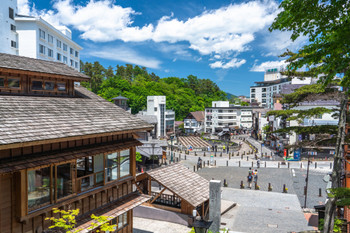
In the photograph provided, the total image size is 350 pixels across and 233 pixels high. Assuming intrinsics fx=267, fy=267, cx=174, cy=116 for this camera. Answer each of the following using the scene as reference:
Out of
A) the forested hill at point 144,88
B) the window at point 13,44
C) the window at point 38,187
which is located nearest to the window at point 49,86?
the window at point 38,187

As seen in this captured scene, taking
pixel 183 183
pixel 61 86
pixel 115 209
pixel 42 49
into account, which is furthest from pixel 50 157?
pixel 42 49

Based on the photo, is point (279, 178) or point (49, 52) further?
point (49, 52)

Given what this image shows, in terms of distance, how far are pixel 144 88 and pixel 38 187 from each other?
8151 cm

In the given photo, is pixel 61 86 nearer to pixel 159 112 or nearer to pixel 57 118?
pixel 57 118

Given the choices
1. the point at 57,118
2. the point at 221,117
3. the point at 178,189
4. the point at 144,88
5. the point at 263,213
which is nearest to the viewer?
the point at 57,118

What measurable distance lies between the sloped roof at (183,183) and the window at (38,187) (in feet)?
32.8

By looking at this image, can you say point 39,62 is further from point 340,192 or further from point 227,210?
point 227,210

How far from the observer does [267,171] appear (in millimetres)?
38062

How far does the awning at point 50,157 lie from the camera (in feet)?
26.0

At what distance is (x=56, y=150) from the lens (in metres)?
9.68

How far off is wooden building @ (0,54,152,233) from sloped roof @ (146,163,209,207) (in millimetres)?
5034

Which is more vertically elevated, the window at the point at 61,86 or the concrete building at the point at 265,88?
the concrete building at the point at 265,88

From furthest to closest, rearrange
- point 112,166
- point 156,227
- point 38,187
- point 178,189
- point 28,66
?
1. point 178,189
2. point 156,227
3. point 112,166
4. point 28,66
5. point 38,187

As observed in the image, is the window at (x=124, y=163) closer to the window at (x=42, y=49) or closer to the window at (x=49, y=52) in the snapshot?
the window at (x=42, y=49)
